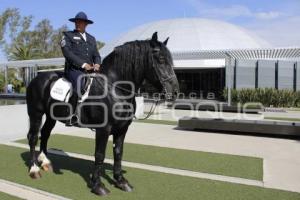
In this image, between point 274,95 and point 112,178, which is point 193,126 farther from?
point 274,95

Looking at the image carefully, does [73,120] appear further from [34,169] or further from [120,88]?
[34,169]

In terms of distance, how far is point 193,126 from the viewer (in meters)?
12.9

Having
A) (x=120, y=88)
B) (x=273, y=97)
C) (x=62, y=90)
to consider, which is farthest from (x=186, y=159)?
(x=273, y=97)

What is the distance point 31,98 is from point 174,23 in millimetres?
48541

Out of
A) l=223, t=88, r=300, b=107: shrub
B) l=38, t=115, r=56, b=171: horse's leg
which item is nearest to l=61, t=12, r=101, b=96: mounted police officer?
l=38, t=115, r=56, b=171: horse's leg

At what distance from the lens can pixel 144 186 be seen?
6039mm

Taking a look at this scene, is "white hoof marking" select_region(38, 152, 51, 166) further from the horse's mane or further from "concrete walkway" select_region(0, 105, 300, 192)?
"concrete walkway" select_region(0, 105, 300, 192)

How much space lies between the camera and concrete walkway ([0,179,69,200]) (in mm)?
5527

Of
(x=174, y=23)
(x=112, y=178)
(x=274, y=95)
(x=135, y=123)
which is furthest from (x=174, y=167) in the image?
(x=174, y=23)

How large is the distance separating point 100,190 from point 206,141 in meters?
5.88

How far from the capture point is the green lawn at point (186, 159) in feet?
23.9

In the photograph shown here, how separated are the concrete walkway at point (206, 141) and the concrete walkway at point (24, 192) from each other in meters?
3.98

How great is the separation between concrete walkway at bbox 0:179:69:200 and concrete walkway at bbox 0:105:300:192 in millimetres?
3980

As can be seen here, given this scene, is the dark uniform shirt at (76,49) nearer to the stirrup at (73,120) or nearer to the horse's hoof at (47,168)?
the stirrup at (73,120)
